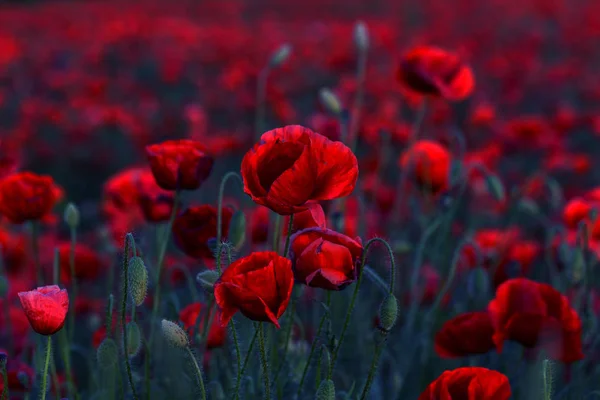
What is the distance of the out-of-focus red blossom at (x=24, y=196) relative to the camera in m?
1.46

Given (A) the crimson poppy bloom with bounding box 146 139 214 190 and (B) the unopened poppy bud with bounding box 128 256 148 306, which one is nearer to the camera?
(B) the unopened poppy bud with bounding box 128 256 148 306

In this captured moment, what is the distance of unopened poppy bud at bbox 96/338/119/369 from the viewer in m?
1.18

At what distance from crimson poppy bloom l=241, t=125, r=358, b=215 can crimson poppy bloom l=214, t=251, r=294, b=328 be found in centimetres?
9

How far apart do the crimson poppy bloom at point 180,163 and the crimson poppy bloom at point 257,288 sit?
36 centimetres

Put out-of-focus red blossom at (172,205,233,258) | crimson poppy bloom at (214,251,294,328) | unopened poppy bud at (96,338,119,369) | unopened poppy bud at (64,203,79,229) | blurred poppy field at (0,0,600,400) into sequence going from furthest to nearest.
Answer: unopened poppy bud at (64,203,79,229), out-of-focus red blossom at (172,205,233,258), unopened poppy bud at (96,338,119,369), blurred poppy field at (0,0,600,400), crimson poppy bloom at (214,251,294,328)

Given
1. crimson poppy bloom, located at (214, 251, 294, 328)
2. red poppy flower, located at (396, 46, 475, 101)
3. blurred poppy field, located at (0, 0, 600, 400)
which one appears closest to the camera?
crimson poppy bloom, located at (214, 251, 294, 328)

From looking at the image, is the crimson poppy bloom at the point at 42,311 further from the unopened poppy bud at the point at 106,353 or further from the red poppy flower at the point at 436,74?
the red poppy flower at the point at 436,74

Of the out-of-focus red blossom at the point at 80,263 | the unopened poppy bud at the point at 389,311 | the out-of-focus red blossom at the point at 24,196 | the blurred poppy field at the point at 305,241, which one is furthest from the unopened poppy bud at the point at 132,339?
the out-of-focus red blossom at the point at 80,263

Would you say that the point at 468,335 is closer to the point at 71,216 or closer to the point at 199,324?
the point at 199,324

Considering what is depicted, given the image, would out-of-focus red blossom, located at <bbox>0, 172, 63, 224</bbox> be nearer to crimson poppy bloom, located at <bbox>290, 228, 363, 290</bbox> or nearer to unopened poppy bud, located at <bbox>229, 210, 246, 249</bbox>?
unopened poppy bud, located at <bbox>229, 210, 246, 249</bbox>

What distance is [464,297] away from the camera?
206cm

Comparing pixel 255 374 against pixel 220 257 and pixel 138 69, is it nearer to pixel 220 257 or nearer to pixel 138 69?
pixel 220 257

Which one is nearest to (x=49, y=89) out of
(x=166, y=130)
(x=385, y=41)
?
(x=166, y=130)

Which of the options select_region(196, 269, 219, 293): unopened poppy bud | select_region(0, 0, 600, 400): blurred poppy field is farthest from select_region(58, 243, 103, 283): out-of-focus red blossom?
select_region(196, 269, 219, 293): unopened poppy bud
